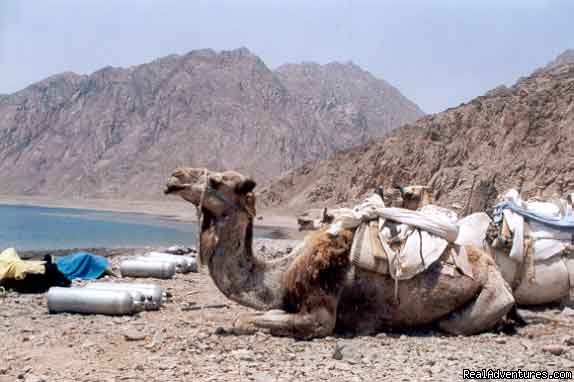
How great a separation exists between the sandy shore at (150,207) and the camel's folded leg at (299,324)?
33.7m

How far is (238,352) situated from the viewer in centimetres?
644

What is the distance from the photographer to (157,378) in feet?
18.9

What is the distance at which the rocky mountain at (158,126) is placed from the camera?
366 ft

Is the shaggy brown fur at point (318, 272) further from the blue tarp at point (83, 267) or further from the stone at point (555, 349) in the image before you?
the blue tarp at point (83, 267)

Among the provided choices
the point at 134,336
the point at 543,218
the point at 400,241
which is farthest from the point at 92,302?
the point at 543,218

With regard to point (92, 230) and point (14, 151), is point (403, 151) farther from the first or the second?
point (14, 151)

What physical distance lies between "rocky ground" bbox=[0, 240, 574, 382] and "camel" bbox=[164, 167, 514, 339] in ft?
0.68

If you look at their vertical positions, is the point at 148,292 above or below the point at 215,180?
below

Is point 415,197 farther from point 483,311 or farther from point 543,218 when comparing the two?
point 483,311

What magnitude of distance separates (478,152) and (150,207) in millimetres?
43183

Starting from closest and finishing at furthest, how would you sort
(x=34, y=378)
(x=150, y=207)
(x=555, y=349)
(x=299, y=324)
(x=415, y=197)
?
(x=34, y=378)
(x=555, y=349)
(x=299, y=324)
(x=415, y=197)
(x=150, y=207)

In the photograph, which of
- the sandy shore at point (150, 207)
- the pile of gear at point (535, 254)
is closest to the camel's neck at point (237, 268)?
the pile of gear at point (535, 254)

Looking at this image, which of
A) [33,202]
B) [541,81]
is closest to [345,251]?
[541,81]

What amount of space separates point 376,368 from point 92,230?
132ft
